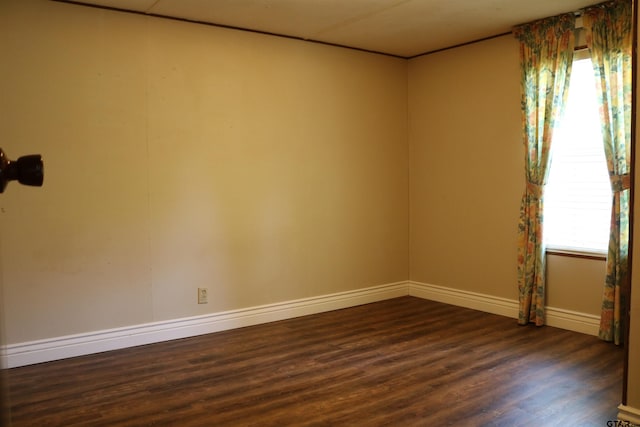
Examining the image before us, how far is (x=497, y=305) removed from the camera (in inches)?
194

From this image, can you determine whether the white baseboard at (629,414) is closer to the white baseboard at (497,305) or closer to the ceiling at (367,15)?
the white baseboard at (497,305)

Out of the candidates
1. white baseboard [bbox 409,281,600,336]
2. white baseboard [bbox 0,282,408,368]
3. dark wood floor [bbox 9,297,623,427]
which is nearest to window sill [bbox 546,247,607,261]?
white baseboard [bbox 409,281,600,336]

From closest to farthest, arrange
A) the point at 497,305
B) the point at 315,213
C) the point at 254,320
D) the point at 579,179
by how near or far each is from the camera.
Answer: the point at 579,179
the point at 254,320
the point at 497,305
the point at 315,213

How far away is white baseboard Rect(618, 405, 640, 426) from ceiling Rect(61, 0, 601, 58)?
9.24ft

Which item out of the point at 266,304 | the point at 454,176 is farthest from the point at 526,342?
the point at 266,304

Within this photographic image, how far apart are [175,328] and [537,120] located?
3.42 meters

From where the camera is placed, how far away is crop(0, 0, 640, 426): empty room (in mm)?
3293

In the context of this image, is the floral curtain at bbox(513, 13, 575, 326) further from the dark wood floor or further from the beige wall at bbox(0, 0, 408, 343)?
the beige wall at bbox(0, 0, 408, 343)

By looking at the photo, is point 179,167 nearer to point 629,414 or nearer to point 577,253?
point 577,253

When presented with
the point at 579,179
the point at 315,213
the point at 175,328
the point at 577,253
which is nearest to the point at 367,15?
the point at 315,213

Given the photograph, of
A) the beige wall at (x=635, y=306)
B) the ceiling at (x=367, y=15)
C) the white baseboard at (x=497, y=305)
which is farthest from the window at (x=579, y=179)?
the beige wall at (x=635, y=306)

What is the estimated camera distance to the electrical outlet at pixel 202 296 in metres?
4.38

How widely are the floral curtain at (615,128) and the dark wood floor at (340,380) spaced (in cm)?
37

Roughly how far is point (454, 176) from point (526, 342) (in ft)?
5.98
